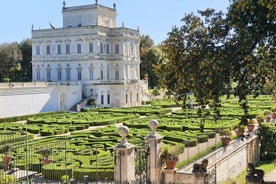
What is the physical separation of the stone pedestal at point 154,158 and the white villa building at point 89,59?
106 ft

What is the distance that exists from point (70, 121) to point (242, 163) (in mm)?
16416

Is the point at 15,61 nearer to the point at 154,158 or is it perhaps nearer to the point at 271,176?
the point at 271,176

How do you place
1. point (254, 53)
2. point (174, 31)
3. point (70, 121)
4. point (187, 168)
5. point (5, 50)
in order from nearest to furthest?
point (254, 53) → point (174, 31) → point (187, 168) → point (70, 121) → point (5, 50)

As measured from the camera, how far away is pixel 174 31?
33.6 ft

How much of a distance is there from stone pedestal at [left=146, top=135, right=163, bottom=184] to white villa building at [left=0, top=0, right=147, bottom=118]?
3224cm

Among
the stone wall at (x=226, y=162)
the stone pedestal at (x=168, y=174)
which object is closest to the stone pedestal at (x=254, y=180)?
the stone wall at (x=226, y=162)

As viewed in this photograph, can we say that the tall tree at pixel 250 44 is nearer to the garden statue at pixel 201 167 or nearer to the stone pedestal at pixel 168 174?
the garden statue at pixel 201 167

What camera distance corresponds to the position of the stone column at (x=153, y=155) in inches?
468

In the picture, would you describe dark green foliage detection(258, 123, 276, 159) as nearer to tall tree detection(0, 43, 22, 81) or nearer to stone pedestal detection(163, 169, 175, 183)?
stone pedestal detection(163, 169, 175, 183)

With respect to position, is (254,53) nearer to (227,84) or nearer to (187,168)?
(227,84)

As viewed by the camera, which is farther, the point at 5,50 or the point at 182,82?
the point at 5,50

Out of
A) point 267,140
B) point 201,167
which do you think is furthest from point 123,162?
point 267,140

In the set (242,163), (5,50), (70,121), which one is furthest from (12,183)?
(5,50)

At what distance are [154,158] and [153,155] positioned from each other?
10cm
